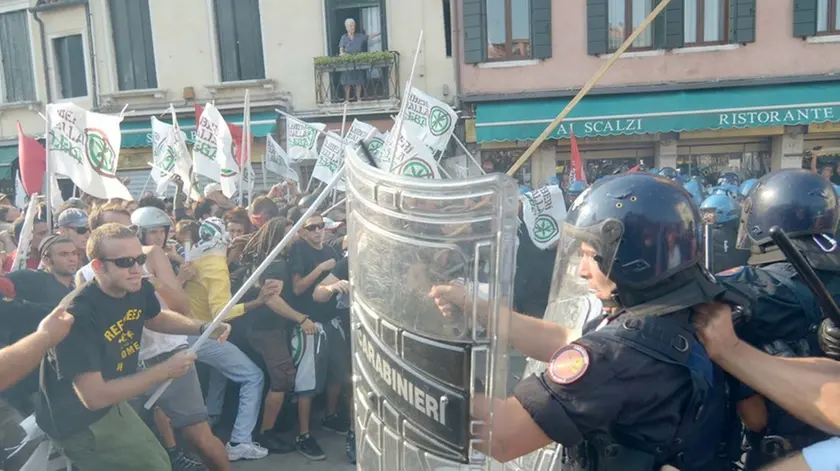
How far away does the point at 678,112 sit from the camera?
12.9 m

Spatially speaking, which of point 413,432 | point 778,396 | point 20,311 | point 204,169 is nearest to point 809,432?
point 778,396

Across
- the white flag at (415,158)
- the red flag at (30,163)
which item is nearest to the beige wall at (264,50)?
the red flag at (30,163)

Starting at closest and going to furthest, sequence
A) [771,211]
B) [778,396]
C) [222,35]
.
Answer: [778,396] < [771,211] < [222,35]

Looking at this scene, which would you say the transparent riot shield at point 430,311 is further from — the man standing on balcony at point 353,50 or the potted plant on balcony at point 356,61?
the man standing on balcony at point 353,50

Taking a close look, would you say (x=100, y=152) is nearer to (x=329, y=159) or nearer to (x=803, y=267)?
(x=329, y=159)

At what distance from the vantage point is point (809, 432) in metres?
1.72

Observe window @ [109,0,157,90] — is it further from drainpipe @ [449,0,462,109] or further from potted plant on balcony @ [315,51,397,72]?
drainpipe @ [449,0,462,109]

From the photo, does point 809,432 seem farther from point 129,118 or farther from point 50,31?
point 50,31

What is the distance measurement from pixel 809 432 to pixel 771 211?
2.81ft

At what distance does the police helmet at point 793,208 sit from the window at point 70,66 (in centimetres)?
1713

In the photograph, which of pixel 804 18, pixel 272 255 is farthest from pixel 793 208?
pixel 804 18

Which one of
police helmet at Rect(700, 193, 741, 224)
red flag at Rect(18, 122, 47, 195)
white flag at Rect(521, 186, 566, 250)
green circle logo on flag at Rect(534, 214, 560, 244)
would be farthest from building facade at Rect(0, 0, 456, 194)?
police helmet at Rect(700, 193, 741, 224)

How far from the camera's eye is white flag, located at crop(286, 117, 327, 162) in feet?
32.2

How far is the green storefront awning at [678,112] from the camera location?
12.6 metres
